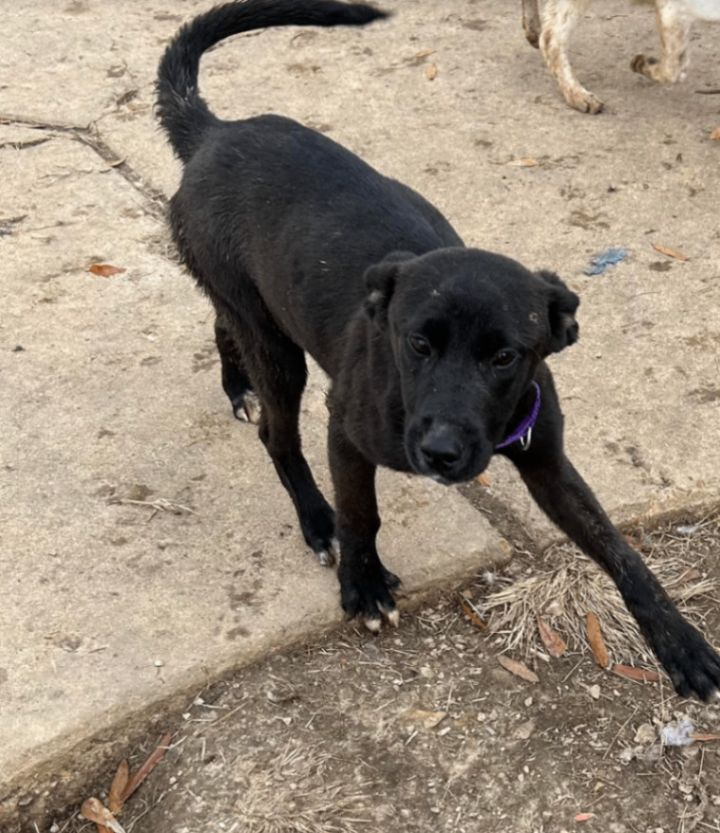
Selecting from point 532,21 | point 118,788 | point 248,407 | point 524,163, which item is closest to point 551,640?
point 118,788

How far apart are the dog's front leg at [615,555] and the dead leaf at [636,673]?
0.28 meters

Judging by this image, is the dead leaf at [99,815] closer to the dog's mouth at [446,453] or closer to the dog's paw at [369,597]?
the dog's paw at [369,597]

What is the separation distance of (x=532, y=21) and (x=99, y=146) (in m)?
2.53

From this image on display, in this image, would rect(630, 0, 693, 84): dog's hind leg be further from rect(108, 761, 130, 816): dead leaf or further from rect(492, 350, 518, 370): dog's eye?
rect(108, 761, 130, 816): dead leaf

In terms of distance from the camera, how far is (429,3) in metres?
7.82

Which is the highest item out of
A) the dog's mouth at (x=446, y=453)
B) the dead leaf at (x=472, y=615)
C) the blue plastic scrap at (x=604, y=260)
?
the dog's mouth at (x=446, y=453)

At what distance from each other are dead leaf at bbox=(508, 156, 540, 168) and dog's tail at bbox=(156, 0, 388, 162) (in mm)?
2080

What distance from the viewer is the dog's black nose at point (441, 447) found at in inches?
115

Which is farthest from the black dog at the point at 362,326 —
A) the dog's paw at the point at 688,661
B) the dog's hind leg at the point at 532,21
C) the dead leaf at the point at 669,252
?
the dog's hind leg at the point at 532,21

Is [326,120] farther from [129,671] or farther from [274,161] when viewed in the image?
[129,671]

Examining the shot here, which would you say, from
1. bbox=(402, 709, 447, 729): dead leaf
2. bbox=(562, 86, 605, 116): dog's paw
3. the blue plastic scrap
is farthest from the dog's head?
bbox=(562, 86, 605, 116): dog's paw

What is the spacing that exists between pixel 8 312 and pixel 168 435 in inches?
42.2

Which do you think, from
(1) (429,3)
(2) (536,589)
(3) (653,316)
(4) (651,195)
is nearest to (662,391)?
(3) (653,316)

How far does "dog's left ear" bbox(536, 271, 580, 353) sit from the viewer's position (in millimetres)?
3158
